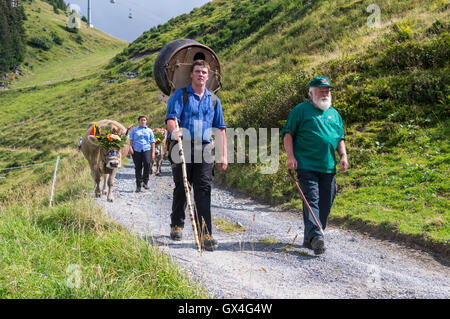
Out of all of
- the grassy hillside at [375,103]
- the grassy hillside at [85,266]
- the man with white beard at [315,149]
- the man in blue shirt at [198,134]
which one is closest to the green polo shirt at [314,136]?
the man with white beard at [315,149]

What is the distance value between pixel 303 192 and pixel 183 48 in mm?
2842

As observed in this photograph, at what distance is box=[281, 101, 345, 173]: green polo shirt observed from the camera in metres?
4.95

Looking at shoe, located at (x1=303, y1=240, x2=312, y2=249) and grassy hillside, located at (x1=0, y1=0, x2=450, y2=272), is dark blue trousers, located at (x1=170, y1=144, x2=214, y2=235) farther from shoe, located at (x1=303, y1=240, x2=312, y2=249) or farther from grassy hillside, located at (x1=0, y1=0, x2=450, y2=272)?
grassy hillside, located at (x1=0, y1=0, x2=450, y2=272)

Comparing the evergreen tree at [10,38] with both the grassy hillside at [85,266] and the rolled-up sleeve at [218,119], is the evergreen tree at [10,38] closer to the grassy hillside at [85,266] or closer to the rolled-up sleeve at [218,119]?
the grassy hillside at [85,266]

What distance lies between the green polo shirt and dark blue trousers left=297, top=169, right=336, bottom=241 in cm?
11

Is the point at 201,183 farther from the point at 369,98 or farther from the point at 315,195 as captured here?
the point at 369,98

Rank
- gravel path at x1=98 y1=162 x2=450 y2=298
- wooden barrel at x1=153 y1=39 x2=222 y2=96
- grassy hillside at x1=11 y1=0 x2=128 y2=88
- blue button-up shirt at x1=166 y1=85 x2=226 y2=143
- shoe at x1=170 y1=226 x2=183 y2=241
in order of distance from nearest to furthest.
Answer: gravel path at x1=98 y1=162 x2=450 y2=298, blue button-up shirt at x1=166 y1=85 x2=226 y2=143, shoe at x1=170 y1=226 x2=183 y2=241, wooden barrel at x1=153 y1=39 x2=222 y2=96, grassy hillside at x1=11 y1=0 x2=128 y2=88

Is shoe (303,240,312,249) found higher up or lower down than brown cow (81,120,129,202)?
lower down

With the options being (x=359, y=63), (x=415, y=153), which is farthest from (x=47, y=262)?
(x=359, y=63)

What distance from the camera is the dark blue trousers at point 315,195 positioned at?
486 cm

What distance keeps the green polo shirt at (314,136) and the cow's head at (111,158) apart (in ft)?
19.1

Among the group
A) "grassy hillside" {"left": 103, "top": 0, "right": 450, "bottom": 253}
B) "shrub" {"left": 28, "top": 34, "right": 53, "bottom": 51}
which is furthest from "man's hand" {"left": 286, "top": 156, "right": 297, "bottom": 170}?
"shrub" {"left": 28, "top": 34, "right": 53, "bottom": 51}
